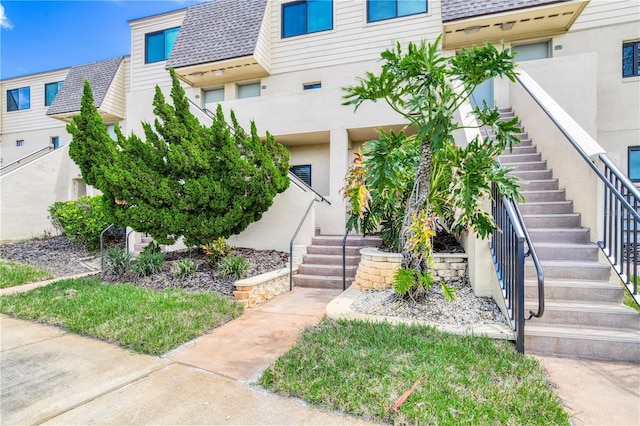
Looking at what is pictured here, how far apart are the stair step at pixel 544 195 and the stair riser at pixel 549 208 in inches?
7.0

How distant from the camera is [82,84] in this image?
15.2 meters

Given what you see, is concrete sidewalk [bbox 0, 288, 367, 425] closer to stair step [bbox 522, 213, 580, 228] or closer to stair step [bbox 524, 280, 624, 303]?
stair step [bbox 524, 280, 624, 303]

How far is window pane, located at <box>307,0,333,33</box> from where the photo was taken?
36.0ft

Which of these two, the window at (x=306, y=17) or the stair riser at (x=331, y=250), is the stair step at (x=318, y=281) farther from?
the window at (x=306, y=17)

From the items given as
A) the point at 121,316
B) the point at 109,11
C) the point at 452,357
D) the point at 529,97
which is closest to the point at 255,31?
the point at 109,11

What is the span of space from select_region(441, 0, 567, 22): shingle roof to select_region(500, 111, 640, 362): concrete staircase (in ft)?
19.7

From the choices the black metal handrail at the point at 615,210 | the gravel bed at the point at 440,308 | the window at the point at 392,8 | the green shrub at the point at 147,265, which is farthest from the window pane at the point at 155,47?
the black metal handrail at the point at 615,210

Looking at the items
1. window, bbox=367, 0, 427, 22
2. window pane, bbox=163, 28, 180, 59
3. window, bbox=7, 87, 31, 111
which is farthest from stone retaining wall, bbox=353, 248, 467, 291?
window, bbox=7, 87, 31, 111

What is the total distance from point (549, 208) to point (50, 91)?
22297 mm

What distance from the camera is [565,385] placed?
2859 mm

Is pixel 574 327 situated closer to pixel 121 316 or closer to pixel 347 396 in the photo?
pixel 347 396

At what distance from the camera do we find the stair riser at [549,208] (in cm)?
501

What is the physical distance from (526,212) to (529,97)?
9.92ft

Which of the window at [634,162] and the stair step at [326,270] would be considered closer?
the stair step at [326,270]
